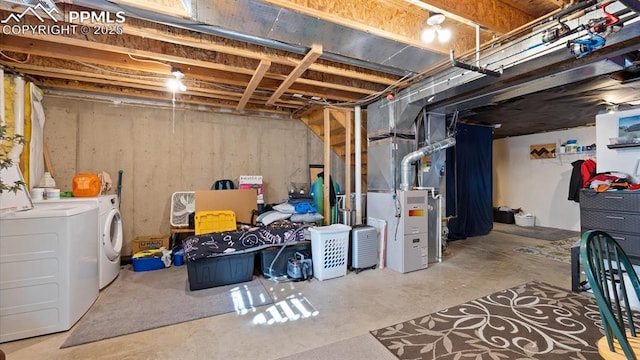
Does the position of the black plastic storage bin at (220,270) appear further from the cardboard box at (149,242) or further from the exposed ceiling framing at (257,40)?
the exposed ceiling framing at (257,40)

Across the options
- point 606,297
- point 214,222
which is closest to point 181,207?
point 214,222

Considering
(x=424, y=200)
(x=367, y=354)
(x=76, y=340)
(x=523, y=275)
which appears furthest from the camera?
(x=424, y=200)

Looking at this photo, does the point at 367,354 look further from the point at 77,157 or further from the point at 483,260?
the point at 77,157

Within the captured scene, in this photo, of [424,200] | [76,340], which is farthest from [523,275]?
[76,340]

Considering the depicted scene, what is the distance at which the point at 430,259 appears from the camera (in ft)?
13.2

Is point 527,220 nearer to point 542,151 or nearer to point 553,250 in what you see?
point 542,151

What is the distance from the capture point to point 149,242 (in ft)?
13.4

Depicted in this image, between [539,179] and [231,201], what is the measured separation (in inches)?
295

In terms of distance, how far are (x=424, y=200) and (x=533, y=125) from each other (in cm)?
421

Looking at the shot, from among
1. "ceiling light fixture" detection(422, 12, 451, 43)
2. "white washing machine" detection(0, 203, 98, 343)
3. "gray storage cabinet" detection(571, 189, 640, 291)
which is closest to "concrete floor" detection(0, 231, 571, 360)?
"white washing machine" detection(0, 203, 98, 343)

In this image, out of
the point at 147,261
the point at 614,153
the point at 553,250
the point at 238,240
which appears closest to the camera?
the point at 238,240

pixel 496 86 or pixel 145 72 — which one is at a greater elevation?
pixel 145 72

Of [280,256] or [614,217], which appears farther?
[280,256]

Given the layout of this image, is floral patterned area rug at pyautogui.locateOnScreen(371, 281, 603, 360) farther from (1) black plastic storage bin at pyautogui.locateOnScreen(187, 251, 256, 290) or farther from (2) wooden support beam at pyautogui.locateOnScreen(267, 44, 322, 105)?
(2) wooden support beam at pyautogui.locateOnScreen(267, 44, 322, 105)
